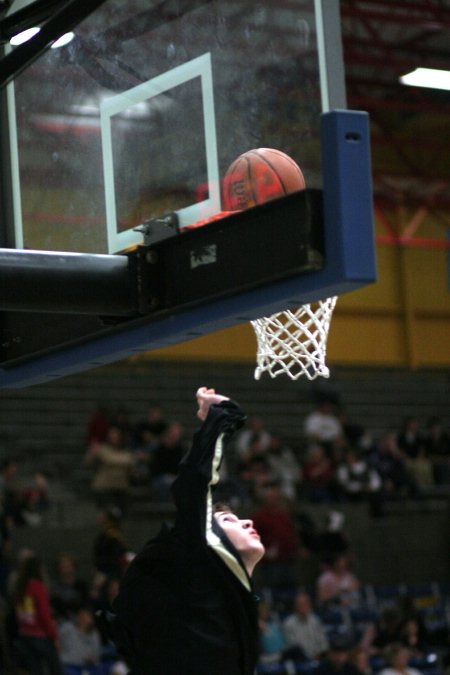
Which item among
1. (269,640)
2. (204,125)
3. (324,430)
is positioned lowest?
(269,640)

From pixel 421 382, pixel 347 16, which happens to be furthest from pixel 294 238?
pixel 421 382

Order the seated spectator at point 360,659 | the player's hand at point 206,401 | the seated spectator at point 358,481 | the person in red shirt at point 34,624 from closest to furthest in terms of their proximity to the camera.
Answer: the player's hand at point 206,401 < the person in red shirt at point 34,624 < the seated spectator at point 360,659 < the seated spectator at point 358,481

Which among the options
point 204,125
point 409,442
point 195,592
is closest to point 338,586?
point 409,442

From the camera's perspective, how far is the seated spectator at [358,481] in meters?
16.1

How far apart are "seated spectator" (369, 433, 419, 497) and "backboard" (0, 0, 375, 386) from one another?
1206cm

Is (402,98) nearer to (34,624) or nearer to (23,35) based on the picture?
(34,624)

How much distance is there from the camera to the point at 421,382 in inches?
830

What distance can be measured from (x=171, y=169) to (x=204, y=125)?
0.19m

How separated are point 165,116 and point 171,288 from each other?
0.55m

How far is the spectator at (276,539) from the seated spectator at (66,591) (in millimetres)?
2049

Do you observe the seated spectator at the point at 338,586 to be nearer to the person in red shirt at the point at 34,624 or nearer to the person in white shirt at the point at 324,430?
the person in white shirt at the point at 324,430

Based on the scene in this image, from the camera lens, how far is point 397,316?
59.8 ft

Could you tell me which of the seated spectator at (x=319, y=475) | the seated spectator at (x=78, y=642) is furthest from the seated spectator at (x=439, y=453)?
the seated spectator at (x=78, y=642)

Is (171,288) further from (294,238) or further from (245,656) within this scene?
(245,656)
